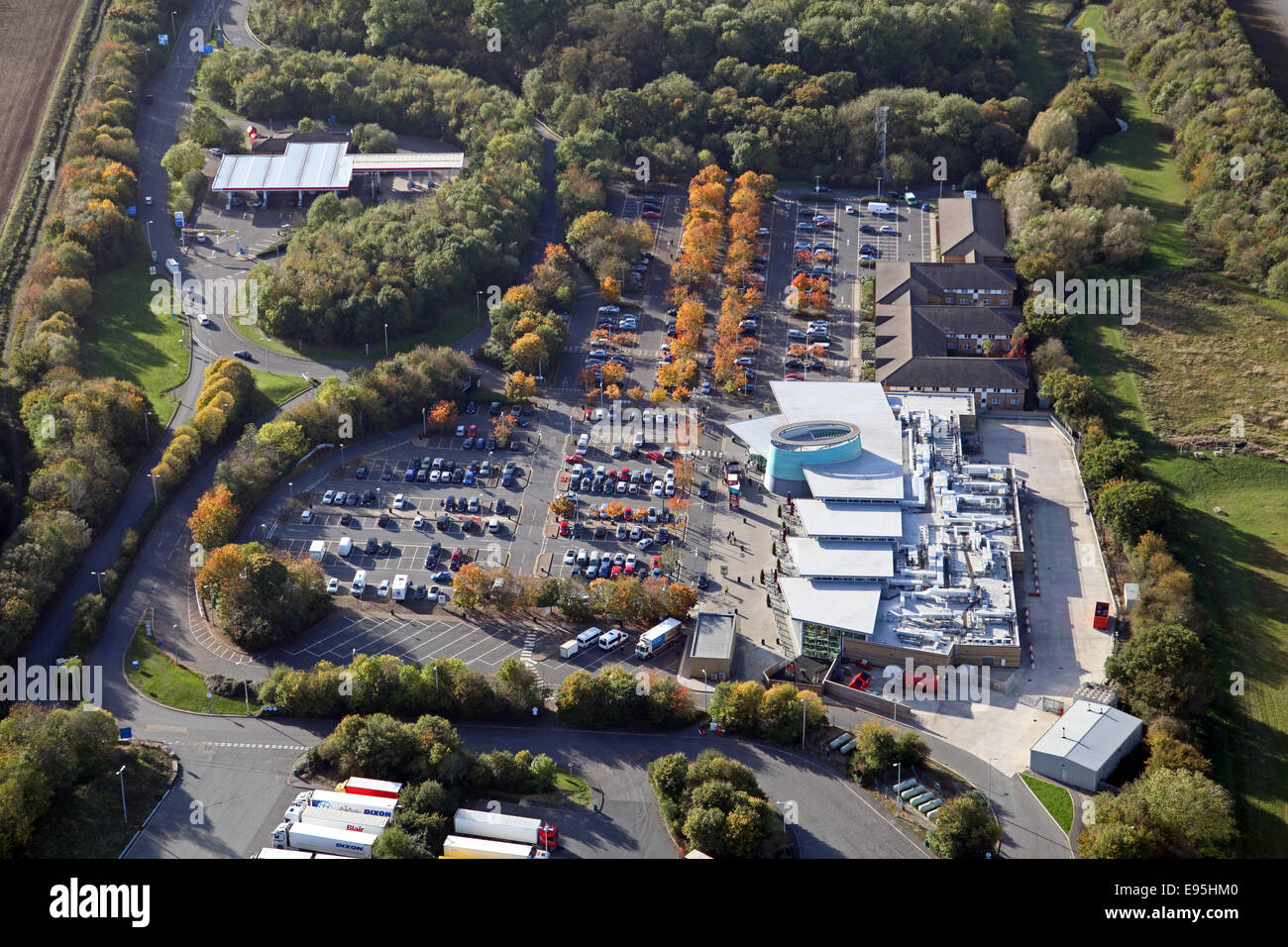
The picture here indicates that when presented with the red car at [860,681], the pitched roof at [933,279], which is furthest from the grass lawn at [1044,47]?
the red car at [860,681]

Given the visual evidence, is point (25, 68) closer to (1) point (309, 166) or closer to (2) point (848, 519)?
(1) point (309, 166)

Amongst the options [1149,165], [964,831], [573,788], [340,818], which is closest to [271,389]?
[340,818]

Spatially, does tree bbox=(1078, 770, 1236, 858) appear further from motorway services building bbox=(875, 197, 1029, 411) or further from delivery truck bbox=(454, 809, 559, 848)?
motorway services building bbox=(875, 197, 1029, 411)

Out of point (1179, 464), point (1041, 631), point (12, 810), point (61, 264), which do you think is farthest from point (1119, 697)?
point (61, 264)

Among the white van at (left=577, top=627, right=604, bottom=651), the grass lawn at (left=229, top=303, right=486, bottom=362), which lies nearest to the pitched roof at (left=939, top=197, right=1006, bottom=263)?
the grass lawn at (left=229, top=303, right=486, bottom=362)

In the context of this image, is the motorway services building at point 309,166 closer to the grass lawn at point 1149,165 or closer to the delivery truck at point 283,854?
the grass lawn at point 1149,165
